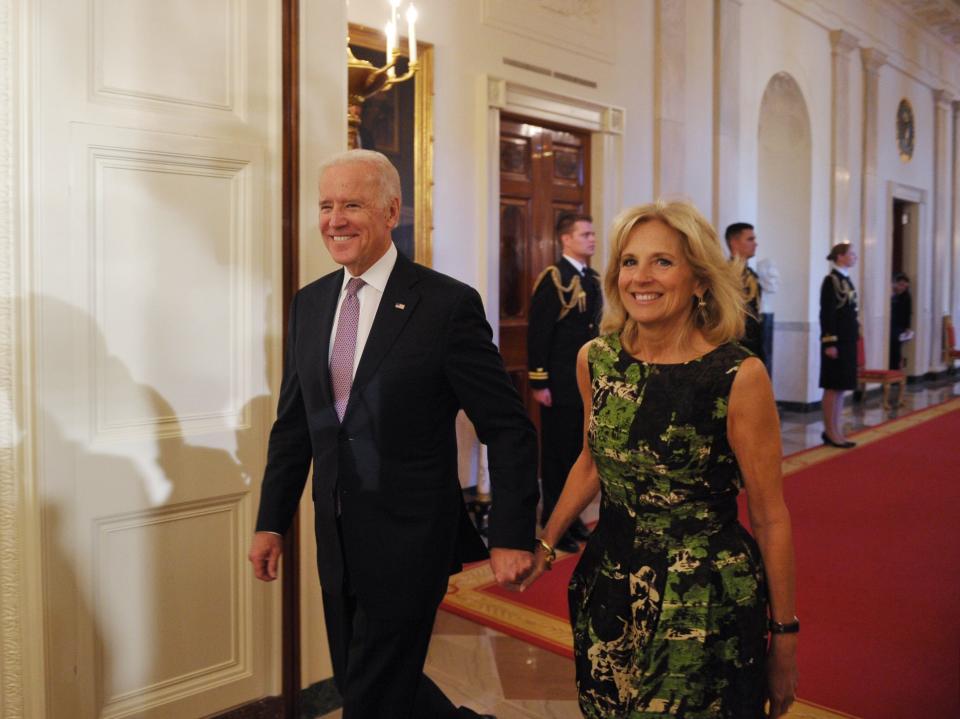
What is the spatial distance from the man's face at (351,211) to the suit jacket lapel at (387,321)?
105 millimetres

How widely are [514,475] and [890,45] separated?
12037 mm

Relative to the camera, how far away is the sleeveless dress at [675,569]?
164 cm

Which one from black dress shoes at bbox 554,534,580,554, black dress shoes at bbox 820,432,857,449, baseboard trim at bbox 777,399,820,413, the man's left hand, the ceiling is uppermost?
the ceiling

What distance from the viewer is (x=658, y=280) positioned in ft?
5.73

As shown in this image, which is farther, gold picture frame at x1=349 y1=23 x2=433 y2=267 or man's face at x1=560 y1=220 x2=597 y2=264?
gold picture frame at x1=349 y1=23 x2=433 y2=267

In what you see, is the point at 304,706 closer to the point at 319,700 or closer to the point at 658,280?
the point at 319,700

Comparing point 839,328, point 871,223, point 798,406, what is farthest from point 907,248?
point 839,328

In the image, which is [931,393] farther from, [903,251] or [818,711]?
[818,711]

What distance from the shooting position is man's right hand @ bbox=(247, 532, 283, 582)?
219cm

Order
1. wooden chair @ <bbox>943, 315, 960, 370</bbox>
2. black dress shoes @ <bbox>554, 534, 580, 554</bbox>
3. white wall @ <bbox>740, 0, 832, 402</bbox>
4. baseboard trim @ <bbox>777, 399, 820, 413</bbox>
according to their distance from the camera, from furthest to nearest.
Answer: wooden chair @ <bbox>943, 315, 960, 370</bbox>
baseboard trim @ <bbox>777, 399, 820, 413</bbox>
white wall @ <bbox>740, 0, 832, 402</bbox>
black dress shoes @ <bbox>554, 534, 580, 554</bbox>

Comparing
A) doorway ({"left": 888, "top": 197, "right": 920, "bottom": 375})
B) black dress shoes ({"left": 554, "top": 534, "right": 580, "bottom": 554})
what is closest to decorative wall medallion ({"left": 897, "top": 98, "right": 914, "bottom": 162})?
doorway ({"left": 888, "top": 197, "right": 920, "bottom": 375})

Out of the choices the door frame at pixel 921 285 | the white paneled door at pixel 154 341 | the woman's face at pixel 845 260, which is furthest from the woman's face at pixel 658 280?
the door frame at pixel 921 285

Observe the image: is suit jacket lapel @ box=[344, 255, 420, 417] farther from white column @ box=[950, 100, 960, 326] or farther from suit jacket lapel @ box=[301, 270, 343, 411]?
white column @ box=[950, 100, 960, 326]

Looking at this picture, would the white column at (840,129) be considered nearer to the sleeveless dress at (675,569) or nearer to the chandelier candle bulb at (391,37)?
the chandelier candle bulb at (391,37)
